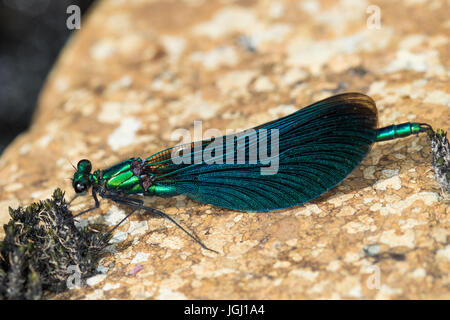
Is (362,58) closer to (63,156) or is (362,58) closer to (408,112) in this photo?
(408,112)

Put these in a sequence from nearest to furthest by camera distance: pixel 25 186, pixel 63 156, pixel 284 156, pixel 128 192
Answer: pixel 284 156
pixel 128 192
pixel 25 186
pixel 63 156

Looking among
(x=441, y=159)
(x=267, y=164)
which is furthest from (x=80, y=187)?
(x=441, y=159)

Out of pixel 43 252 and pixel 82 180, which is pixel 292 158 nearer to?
pixel 82 180

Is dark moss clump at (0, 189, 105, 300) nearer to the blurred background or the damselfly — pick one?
the damselfly

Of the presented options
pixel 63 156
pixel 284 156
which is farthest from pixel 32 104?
pixel 284 156

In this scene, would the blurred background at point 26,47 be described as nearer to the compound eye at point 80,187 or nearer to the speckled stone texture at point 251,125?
the speckled stone texture at point 251,125

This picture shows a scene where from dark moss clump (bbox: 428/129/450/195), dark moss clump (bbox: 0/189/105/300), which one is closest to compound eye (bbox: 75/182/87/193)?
dark moss clump (bbox: 0/189/105/300)

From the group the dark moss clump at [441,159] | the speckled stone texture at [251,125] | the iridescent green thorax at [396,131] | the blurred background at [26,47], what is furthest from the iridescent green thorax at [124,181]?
the blurred background at [26,47]
